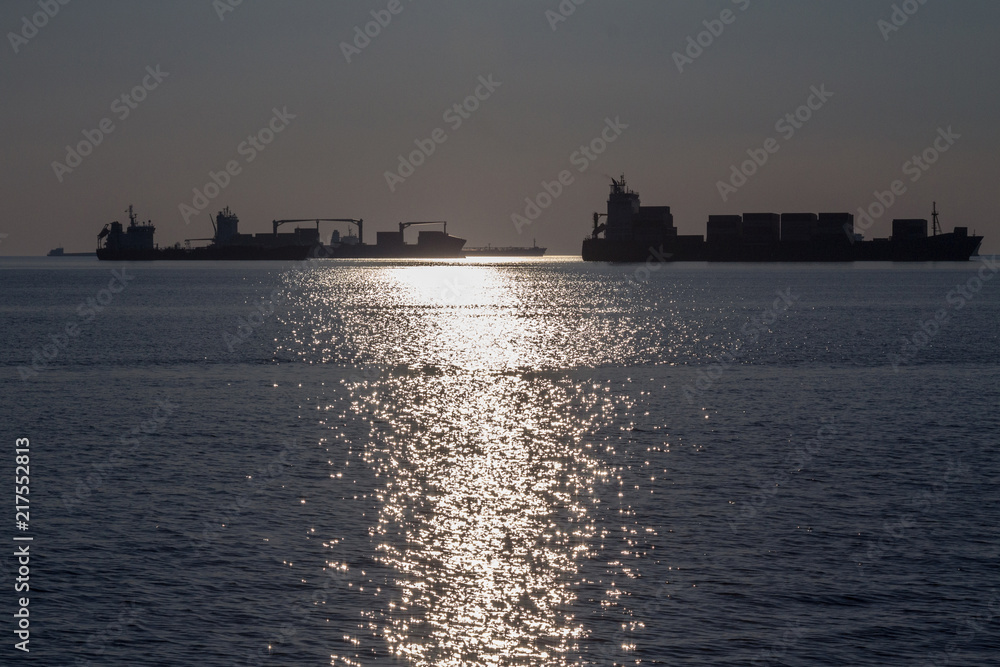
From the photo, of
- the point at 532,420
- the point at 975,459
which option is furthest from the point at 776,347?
the point at 975,459

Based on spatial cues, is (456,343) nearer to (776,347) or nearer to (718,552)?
(776,347)

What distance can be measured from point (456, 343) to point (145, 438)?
3995 centimetres

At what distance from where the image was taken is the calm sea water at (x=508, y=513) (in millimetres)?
14648

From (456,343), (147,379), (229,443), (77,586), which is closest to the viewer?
(77,586)

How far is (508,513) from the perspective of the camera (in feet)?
69.8

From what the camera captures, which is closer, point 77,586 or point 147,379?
point 77,586

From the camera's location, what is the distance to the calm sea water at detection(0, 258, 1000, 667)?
48.1 feet

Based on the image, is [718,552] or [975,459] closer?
[718,552]

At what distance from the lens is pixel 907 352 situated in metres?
58.2

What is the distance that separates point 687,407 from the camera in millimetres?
37438

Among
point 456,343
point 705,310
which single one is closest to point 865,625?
point 456,343

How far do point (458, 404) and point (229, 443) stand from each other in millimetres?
10960

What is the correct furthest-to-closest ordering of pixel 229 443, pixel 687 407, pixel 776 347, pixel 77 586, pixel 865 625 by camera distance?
pixel 776 347
pixel 687 407
pixel 229 443
pixel 77 586
pixel 865 625

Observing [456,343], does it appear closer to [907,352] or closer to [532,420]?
[907,352]
